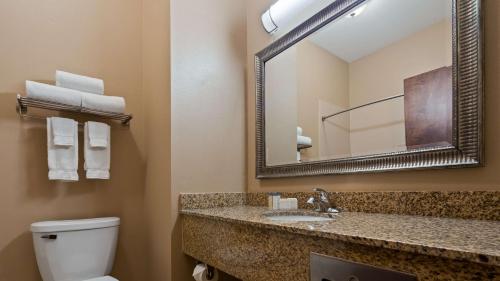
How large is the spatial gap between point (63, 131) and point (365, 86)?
4.98ft

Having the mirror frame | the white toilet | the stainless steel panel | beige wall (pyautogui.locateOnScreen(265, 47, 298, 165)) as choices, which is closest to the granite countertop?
the stainless steel panel

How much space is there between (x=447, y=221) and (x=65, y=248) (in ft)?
5.33

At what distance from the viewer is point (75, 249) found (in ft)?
4.88

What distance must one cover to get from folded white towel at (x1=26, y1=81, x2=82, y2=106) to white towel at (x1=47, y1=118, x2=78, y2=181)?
0.12 m

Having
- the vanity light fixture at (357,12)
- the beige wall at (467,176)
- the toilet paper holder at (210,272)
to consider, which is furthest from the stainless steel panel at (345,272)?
the vanity light fixture at (357,12)

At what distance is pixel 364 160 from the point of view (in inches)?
48.5

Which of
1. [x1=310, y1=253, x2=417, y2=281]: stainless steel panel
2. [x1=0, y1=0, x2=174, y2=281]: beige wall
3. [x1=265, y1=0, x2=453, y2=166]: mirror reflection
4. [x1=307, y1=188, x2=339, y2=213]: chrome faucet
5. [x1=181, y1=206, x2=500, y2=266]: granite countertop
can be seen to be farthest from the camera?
[x1=0, y1=0, x2=174, y2=281]: beige wall

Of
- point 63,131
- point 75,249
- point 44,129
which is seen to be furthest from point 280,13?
point 75,249

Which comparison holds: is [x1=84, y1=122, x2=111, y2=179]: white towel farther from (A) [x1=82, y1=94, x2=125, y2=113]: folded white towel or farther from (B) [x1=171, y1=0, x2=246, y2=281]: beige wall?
(B) [x1=171, y1=0, x2=246, y2=281]: beige wall

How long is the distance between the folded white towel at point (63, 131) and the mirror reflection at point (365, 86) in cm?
107

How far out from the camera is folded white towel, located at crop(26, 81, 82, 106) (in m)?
1.47

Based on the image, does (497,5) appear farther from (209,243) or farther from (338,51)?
(209,243)

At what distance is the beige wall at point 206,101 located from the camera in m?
1.60

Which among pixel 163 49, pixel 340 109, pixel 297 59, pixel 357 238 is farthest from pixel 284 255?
pixel 163 49
